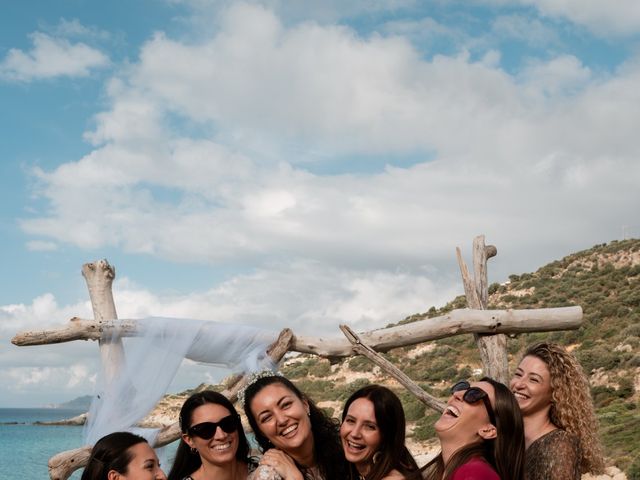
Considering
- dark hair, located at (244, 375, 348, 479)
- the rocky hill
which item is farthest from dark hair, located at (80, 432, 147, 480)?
the rocky hill

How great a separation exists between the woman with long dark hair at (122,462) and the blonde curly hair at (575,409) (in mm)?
1905

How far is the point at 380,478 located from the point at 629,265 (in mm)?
30380

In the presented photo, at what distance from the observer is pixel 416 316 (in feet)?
123

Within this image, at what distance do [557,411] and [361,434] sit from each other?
1.02 metres

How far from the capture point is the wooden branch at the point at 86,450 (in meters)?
5.64

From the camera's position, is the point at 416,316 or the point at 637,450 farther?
the point at 416,316

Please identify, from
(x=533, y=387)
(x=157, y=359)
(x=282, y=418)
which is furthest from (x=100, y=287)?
(x=533, y=387)

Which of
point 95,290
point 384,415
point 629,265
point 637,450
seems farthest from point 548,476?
point 629,265

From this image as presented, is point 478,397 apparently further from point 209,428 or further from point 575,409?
point 209,428

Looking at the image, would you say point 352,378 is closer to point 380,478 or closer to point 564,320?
point 564,320

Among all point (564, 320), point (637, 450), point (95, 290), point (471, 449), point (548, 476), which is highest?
point (95, 290)

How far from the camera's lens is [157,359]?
227 inches

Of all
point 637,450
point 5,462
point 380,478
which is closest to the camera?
point 380,478

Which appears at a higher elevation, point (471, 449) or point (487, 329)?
point (487, 329)
